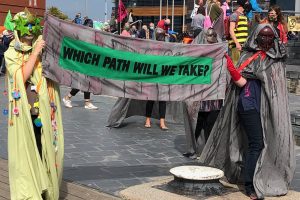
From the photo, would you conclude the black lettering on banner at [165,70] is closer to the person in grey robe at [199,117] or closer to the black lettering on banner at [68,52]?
the black lettering on banner at [68,52]

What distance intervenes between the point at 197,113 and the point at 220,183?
6.02 ft

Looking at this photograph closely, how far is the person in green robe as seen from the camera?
4.81 m

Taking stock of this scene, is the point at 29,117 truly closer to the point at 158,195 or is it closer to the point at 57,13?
the point at 57,13

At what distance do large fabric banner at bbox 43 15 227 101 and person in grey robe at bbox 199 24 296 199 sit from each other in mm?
301

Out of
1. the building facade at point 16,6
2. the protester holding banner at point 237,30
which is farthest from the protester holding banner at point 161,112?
the building facade at point 16,6

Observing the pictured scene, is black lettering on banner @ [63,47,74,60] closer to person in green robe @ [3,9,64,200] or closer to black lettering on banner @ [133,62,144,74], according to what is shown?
person in green robe @ [3,9,64,200]

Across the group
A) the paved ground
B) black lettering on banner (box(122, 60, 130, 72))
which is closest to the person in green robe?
black lettering on banner (box(122, 60, 130, 72))

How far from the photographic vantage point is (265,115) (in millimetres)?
5336

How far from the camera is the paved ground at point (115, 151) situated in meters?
6.45

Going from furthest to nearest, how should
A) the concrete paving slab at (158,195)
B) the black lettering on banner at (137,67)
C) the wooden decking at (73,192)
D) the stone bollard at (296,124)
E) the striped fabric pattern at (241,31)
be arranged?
the striped fabric pattern at (241,31), the stone bollard at (296,124), the wooden decking at (73,192), the concrete paving slab at (158,195), the black lettering on banner at (137,67)

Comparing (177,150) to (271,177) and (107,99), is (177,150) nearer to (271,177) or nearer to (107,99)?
(271,177)

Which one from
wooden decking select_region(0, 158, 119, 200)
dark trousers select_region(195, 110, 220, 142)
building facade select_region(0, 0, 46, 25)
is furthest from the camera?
building facade select_region(0, 0, 46, 25)

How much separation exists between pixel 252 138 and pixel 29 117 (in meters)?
2.22

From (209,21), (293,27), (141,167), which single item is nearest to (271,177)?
(141,167)
